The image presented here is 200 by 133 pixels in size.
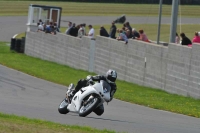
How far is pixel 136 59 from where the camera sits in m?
27.1

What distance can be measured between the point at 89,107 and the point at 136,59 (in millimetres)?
12573

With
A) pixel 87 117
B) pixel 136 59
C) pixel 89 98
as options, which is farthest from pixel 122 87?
pixel 89 98

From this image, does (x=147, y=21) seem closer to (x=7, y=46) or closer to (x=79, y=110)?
(x=7, y=46)

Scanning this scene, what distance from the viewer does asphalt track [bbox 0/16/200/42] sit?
54112mm

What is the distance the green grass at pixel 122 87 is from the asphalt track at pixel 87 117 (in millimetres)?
801

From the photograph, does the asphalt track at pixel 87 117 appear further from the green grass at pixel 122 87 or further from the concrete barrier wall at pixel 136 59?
the concrete barrier wall at pixel 136 59

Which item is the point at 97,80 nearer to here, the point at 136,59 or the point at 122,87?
the point at 122,87

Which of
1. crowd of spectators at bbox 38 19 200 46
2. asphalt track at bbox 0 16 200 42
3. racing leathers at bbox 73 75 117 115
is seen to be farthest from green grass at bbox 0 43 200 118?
asphalt track at bbox 0 16 200 42

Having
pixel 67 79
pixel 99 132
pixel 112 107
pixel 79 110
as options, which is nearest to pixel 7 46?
pixel 67 79

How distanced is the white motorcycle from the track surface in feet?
0.64

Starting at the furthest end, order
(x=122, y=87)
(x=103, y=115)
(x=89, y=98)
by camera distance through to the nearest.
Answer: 1. (x=122, y=87)
2. (x=103, y=115)
3. (x=89, y=98)

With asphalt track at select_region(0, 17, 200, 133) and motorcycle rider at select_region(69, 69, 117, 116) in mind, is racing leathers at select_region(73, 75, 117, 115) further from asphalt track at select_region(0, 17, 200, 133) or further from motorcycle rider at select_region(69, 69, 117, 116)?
asphalt track at select_region(0, 17, 200, 133)

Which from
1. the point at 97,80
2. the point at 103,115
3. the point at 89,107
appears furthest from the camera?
the point at 103,115

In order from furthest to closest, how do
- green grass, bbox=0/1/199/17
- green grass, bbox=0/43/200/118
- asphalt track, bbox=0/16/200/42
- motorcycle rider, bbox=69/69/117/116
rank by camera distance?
1. green grass, bbox=0/1/199/17
2. asphalt track, bbox=0/16/200/42
3. green grass, bbox=0/43/200/118
4. motorcycle rider, bbox=69/69/117/116
